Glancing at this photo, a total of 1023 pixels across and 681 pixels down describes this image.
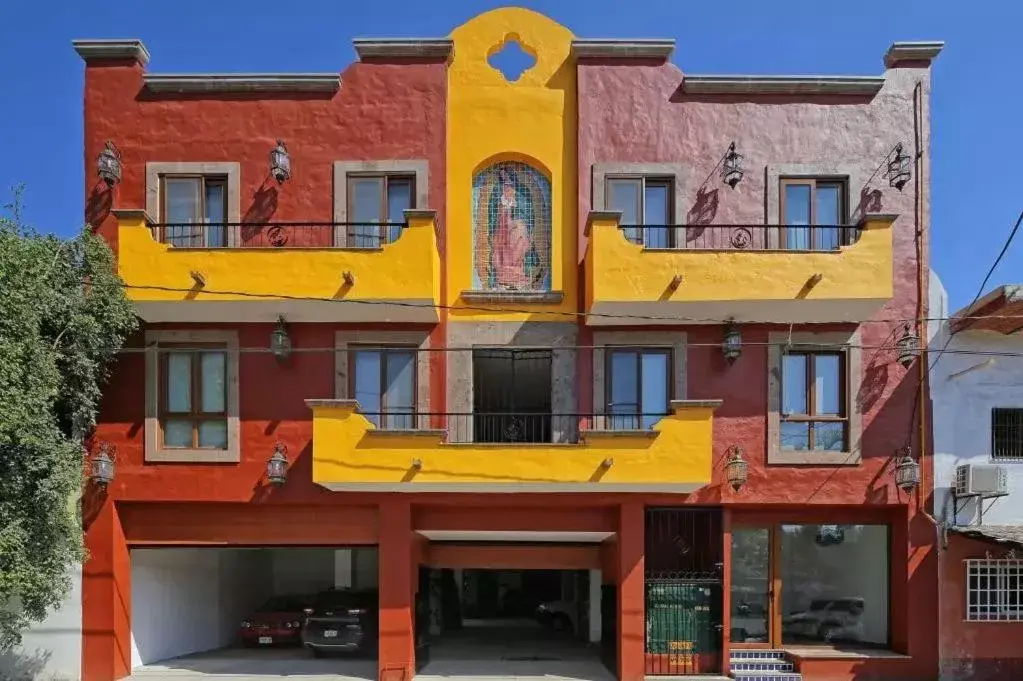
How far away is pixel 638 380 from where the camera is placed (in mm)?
13195

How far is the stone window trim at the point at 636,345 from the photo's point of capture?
1306 centimetres

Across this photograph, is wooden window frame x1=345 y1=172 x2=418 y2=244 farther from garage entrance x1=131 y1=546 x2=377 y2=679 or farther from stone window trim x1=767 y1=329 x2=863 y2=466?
stone window trim x1=767 y1=329 x2=863 y2=466

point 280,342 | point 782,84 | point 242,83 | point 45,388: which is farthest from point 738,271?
point 45,388

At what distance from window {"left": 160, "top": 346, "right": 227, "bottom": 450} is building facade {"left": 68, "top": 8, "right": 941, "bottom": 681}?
0.04m

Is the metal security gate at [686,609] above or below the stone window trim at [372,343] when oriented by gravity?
below

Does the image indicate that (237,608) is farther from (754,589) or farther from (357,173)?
(754,589)

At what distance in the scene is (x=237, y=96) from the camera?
13.5 meters

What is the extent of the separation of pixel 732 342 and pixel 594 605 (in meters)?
6.32

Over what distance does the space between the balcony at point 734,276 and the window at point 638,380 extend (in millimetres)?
891

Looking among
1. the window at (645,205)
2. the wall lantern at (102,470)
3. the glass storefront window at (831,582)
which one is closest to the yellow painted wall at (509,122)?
the window at (645,205)

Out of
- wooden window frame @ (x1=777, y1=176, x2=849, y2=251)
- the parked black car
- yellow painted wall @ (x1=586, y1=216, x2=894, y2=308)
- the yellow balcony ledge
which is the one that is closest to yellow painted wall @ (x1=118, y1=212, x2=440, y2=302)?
the yellow balcony ledge

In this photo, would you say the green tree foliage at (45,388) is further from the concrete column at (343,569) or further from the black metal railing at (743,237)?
the black metal railing at (743,237)

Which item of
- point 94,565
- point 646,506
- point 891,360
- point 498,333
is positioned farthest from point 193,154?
point 891,360

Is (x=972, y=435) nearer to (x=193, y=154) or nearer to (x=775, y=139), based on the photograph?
(x=775, y=139)
